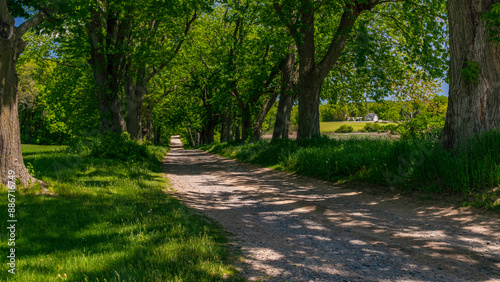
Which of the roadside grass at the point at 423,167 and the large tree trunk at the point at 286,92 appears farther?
the large tree trunk at the point at 286,92

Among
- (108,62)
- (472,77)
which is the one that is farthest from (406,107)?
(108,62)

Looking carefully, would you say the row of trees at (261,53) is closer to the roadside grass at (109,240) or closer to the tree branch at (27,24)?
the tree branch at (27,24)

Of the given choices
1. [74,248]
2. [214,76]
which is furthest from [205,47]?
[74,248]

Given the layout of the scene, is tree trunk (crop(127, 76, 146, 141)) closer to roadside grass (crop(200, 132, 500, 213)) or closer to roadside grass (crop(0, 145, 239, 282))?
roadside grass (crop(200, 132, 500, 213))

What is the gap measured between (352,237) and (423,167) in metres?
→ 3.73

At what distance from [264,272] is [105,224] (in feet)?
8.40

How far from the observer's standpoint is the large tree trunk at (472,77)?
7.10 meters

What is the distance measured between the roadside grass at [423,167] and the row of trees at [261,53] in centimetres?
71

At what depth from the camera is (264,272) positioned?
3.46 metres

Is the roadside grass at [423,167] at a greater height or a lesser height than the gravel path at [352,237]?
greater

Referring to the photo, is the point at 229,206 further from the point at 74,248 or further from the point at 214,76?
the point at 214,76

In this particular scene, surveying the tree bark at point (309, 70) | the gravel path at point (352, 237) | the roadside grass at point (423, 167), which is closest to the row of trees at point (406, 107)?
the tree bark at point (309, 70)

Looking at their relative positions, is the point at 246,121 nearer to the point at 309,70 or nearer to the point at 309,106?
the point at 309,106

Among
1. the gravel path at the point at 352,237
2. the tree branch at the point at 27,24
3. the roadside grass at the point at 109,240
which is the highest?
the tree branch at the point at 27,24
